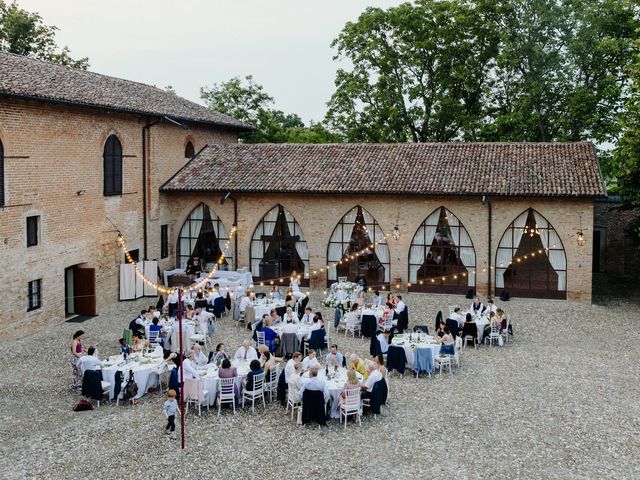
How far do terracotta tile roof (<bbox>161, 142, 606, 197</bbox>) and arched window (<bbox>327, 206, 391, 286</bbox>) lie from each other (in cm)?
159

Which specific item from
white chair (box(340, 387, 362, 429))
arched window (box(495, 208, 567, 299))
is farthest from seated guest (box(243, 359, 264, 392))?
arched window (box(495, 208, 567, 299))

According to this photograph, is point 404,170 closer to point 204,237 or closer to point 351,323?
point 204,237

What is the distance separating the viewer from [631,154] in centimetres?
2455

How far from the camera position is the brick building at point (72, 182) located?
1952 cm

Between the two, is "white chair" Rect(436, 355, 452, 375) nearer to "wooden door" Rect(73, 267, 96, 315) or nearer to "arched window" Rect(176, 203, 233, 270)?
"wooden door" Rect(73, 267, 96, 315)

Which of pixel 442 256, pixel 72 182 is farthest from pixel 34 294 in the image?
pixel 442 256

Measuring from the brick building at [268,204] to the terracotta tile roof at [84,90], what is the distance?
11cm

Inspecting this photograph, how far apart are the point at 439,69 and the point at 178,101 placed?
1564 cm

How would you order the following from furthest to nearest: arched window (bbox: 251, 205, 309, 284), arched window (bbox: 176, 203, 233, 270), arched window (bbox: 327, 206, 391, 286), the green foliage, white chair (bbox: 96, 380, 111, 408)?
1. the green foliage
2. arched window (bbox: 176, 203, 233, 270)
3. arched window (bbox: 251, 205, 309, 284)
4. arched window (bbox: 327, 206, 391, 286)
5. white chair (bbox: 96, 380, 111, 408)

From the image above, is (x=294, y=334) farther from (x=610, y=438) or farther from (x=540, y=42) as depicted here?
(x=540, y=42)

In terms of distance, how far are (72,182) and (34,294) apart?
409 centimetres

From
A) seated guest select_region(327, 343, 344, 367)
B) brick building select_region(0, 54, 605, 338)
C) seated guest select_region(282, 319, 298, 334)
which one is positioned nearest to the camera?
seated guest select_region(327, 343, 344, 367)

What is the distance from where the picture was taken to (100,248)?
79.0 ft

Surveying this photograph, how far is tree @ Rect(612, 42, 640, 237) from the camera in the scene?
24.5 m
